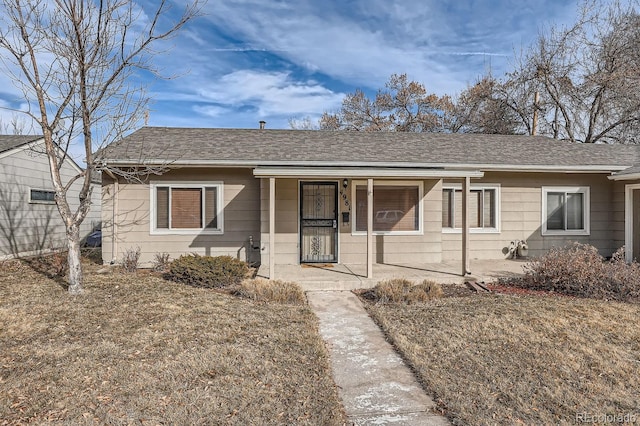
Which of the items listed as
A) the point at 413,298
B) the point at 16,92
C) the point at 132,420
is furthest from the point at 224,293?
the point at 16,92

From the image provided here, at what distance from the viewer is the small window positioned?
10.9 meters

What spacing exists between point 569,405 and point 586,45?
68.9ft

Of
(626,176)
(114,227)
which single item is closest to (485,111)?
(626,176)

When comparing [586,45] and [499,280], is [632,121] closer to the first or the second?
[586,45]

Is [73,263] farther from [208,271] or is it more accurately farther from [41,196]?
[41,196]

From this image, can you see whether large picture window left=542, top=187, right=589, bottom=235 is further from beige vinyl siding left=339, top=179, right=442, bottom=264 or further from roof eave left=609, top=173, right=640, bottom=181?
beige vinyl siding left=339, top=179, right=442, bottom=264

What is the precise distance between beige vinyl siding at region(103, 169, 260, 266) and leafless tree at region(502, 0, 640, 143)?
17781 mm

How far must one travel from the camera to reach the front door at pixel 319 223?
28.2 feet

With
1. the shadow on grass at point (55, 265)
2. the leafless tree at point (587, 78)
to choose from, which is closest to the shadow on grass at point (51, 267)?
the shadow on grass at point (55, 265)

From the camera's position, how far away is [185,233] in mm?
8672

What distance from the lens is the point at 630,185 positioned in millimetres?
8672

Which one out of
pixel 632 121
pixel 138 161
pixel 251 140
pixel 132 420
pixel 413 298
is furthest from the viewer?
pixel 632 121

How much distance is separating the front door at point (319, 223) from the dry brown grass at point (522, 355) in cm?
309

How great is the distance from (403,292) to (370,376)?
108 inches
